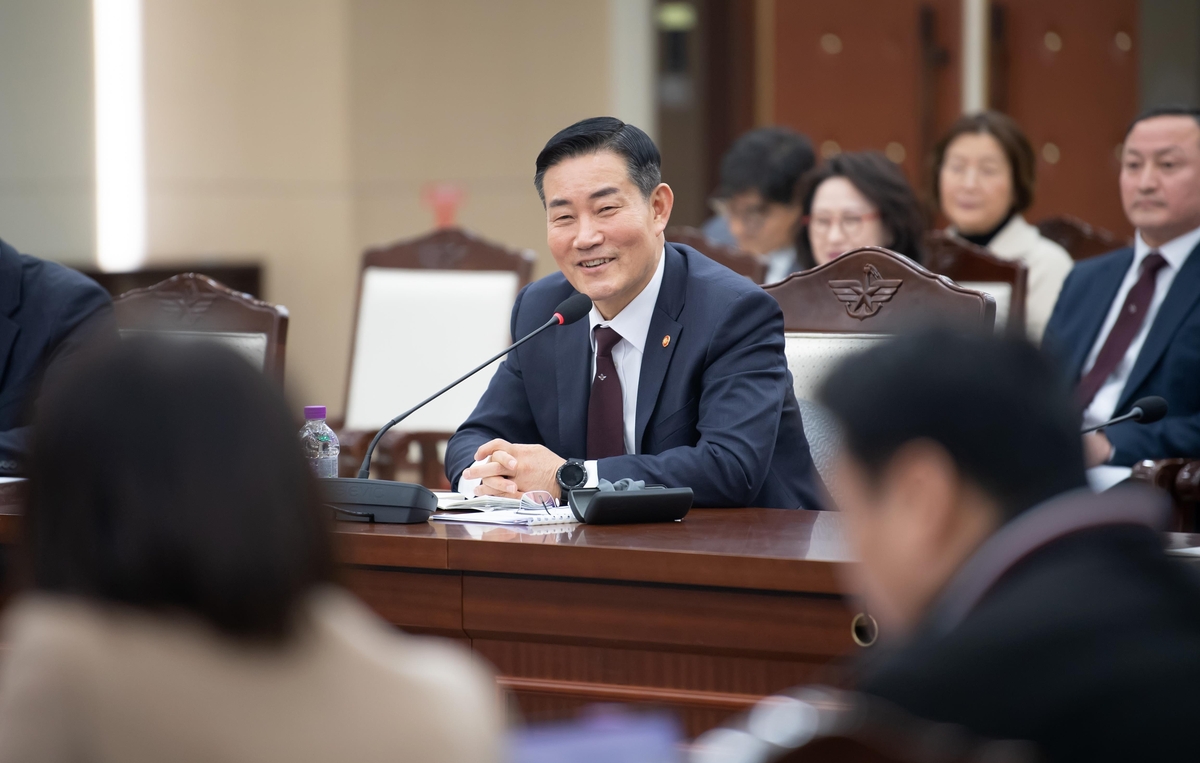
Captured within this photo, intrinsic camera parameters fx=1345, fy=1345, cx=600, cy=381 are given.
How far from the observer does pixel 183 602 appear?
0.76 meters

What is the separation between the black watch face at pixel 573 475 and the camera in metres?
2.14

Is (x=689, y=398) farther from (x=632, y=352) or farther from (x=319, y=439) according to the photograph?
(x=319, y=439)

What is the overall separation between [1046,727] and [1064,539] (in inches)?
5.7

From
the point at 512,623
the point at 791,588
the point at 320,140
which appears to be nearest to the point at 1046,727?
the point at 791,588

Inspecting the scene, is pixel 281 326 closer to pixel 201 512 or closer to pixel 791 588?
pixel 791 588

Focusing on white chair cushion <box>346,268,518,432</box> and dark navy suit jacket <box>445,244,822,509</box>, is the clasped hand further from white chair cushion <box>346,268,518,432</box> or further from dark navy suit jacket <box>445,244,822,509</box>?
white chair cushion <box>346,268,518,432</box>

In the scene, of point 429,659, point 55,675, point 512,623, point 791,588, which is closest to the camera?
point 55,675

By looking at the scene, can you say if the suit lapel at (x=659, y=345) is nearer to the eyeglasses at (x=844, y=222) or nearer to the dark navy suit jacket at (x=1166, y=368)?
the dark navy suit jacket at (x=1166, y=368)

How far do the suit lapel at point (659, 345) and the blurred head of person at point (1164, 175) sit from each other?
1468 mm

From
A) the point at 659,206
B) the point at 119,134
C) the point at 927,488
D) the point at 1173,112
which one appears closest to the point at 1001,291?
the point at 1173,112

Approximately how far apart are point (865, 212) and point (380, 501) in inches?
75.9

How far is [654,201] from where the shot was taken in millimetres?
2512

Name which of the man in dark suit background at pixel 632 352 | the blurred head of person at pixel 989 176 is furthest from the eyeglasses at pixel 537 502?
the blurred head of person at pixel 989 176

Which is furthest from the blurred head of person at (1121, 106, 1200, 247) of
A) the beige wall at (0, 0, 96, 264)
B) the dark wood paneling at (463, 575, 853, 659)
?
the beige wall at (0, 0, 96, 264)
